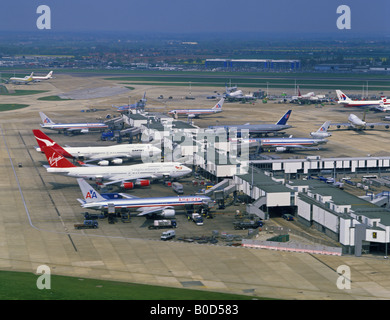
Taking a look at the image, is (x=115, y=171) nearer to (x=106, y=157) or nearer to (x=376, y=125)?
(x=106, y=157)

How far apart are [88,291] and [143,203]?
28440 mm

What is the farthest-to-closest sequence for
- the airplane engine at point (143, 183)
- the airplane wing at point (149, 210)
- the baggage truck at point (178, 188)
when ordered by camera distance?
the airplane engine at point (143, 183) < the baggage truck at point (178, 188) < the airplane wing at point (149, 210)

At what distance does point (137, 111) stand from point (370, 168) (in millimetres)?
89687

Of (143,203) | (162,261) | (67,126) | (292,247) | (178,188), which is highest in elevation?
(67,126)

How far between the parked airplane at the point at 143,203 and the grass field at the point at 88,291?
2264cm

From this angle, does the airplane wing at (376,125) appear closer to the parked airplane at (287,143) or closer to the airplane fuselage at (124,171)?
the parked airplane at (287,143)

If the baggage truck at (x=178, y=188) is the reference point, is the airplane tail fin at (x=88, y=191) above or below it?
above

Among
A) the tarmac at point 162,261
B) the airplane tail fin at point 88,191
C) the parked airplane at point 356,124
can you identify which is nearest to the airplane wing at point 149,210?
the tarmac at point 162,261

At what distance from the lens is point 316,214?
86500 mm

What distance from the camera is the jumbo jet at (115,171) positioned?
107 metres

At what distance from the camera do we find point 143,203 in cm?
9012

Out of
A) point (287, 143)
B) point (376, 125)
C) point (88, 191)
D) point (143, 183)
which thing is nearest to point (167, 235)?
point (88, 191)

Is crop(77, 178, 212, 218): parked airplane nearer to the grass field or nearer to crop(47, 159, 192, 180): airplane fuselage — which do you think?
crop(47, 159, 192, 180): airplane fuselage
